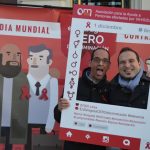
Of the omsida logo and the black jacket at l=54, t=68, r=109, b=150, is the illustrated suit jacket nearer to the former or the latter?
the black jacket at l=54, t=68, r=109, b=150

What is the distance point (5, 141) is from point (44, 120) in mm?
335

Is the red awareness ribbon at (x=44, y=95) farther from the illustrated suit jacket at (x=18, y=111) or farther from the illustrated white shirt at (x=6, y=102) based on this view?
the illustrated white shirt at (x=6, y=102)

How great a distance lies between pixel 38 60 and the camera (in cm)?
311

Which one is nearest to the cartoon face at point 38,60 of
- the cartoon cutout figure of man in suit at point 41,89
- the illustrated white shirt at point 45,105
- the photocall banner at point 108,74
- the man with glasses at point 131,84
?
the cartoon cutout figure of man in suit at point 41,89

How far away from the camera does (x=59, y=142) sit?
3.24 m

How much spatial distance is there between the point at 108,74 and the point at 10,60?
0.77 meters

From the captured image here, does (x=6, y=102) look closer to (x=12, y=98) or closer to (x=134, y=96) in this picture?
(x=12, y=98)

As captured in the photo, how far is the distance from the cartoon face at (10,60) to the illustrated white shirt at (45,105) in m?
0.19

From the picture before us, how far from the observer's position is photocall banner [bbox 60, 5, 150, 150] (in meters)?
2.77

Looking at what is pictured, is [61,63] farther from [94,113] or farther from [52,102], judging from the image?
[94,113]

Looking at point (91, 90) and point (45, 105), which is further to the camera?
point (45, 105)

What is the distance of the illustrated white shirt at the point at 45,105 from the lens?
316 cm

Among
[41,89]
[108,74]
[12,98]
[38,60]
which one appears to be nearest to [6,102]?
[12,98]

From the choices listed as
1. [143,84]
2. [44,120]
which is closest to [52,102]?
[44,120]
